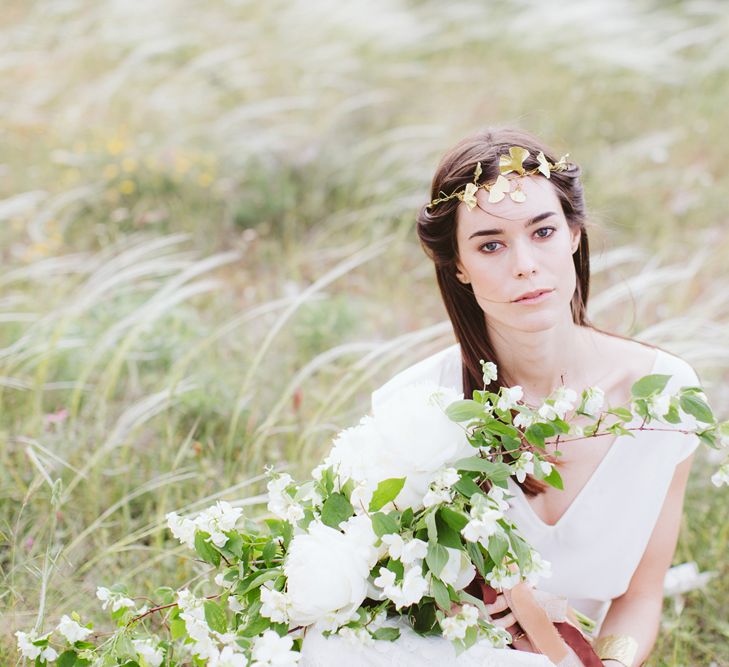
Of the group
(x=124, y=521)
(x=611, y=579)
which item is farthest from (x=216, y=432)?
(x=611, y=579)

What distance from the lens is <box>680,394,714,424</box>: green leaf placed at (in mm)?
1455

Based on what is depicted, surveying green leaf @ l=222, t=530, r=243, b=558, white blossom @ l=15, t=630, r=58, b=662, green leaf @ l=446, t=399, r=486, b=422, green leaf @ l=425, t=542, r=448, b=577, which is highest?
green leaf @ l=446, t=399, r=486, b=422

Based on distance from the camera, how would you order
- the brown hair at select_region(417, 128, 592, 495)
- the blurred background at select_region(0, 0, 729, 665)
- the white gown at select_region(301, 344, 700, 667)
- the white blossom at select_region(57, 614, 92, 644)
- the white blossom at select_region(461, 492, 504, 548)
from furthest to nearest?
the blurred background at select_region(0, 0, 729, 665) → the white gown at select_region(301, 344, 700, 667) → the brown hair at select_region(417, 128, 592, 495) → the white blossom at select_region(57, 614, 92, 644) → the white blossom at select_region(461, 492, 504, 548)

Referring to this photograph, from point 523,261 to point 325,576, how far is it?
0.93 meters

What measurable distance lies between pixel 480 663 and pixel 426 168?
3.45 meters

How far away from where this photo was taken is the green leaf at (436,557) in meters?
1.46

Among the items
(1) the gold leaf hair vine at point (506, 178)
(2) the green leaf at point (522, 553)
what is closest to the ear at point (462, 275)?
(1) the gold leaf hair vine at point (506, 178)

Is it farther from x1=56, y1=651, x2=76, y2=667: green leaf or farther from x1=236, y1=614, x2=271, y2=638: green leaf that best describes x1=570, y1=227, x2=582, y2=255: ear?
x1=56, y1=651, x2=76, y2=667: green leaf

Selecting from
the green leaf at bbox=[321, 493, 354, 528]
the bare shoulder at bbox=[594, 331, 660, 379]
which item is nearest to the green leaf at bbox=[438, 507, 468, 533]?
the green leaf at bbox=[321, 493, 354, 528]

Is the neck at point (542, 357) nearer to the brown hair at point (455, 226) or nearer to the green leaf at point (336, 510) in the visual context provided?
the brown hair at point (455, 226)

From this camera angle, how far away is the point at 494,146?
6.98ft

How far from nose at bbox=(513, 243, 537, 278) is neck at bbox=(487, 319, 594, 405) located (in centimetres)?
25

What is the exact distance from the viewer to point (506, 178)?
6.77 feet

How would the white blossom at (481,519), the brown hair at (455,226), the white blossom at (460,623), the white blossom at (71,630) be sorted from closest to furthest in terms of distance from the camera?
the white blossom at (481,519) < the white blossom at (460,623) < the white blossom at (71,630) < the brown hair at (455,226)
